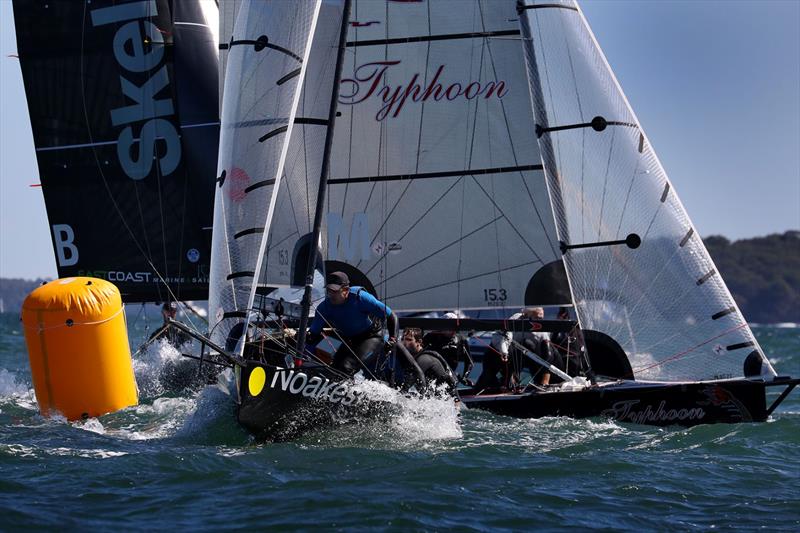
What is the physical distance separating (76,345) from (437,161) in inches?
154

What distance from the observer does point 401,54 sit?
38.7 feet

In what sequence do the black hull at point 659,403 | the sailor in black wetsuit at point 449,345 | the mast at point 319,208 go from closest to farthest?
the mast at point 319,208
the black hull at point 659,403
the sailor in black wetsuit at point 449,345

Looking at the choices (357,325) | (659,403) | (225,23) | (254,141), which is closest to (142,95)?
(225,23)

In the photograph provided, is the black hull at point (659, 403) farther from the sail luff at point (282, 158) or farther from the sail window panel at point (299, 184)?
the sail luff at point (282, 158)

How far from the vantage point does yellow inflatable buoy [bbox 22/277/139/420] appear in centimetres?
946

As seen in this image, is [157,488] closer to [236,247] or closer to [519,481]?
→ [519,481]

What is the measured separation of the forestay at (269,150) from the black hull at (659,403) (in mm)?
2348

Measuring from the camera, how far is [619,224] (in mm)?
11289

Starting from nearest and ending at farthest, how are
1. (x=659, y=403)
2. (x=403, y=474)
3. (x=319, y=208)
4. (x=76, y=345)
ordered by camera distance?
1. (x=403, y=474)
2. (x=76, y=345)
3. (x=319, y=208)
4. (x=659, y=403)

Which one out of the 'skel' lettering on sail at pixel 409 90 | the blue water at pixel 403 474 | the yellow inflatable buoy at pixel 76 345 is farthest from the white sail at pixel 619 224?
the yellow inflatable buoy at pixel 76 345

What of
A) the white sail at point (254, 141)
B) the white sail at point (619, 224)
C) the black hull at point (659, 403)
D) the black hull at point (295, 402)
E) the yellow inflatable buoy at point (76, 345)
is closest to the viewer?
the black hull at point (295, 402)

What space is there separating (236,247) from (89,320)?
54.6 inches

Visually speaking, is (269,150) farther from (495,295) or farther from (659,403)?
(659,403)

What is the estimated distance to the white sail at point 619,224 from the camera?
10.9 meters
